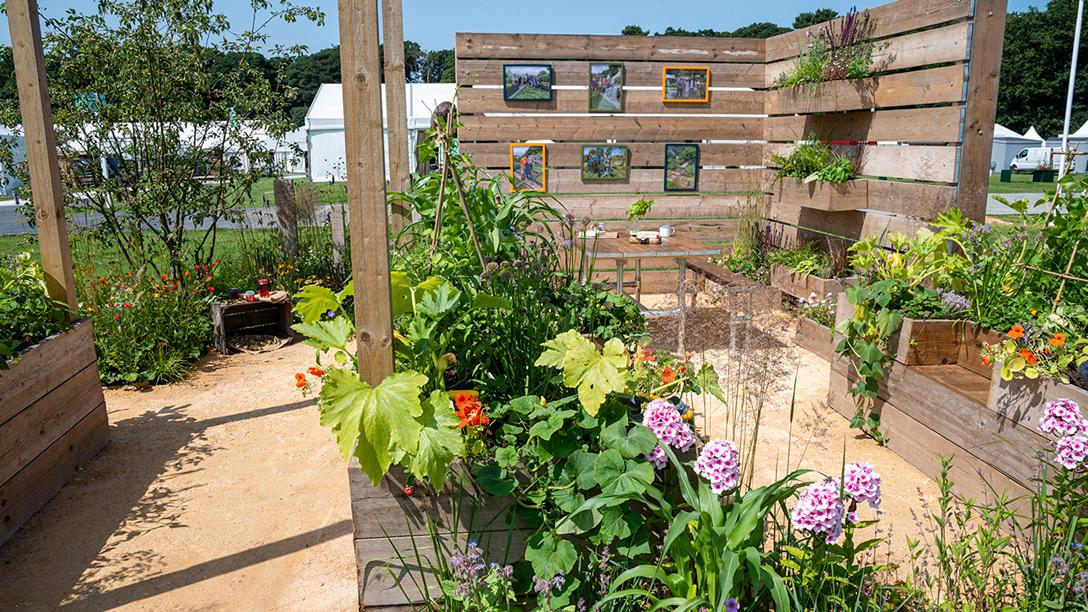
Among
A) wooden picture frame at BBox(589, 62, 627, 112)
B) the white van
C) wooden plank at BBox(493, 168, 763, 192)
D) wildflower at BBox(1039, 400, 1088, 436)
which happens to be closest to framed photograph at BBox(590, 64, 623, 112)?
wooden picture frame at BBox(589, 62, 627, 112)

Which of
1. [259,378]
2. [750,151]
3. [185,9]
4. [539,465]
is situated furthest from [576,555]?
[750,151]

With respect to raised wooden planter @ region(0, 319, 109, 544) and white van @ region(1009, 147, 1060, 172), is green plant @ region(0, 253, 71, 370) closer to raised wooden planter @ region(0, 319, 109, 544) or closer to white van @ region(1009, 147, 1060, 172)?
raised wooden planter @ region(0, 319, 109, 544)

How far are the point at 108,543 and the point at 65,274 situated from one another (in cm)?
144

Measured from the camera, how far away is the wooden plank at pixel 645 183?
7027 millimetres

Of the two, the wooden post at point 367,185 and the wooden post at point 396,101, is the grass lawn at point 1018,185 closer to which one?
the wooden post at point 396,101

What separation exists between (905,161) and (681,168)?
7.58 ft

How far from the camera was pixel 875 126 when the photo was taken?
18.1ft

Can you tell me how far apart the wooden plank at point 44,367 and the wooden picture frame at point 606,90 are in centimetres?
457

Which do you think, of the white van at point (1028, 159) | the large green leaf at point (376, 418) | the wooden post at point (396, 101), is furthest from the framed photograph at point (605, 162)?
the white van at point (1028, 159)

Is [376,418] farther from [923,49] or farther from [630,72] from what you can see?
[630,72]

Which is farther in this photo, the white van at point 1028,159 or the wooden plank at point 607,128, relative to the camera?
the white van at point 1028,159

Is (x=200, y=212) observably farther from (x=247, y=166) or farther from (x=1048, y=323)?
(x=1048, y=323)

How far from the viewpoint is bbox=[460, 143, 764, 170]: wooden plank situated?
682cm

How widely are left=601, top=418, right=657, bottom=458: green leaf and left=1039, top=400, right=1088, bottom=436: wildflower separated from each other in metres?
1.11
